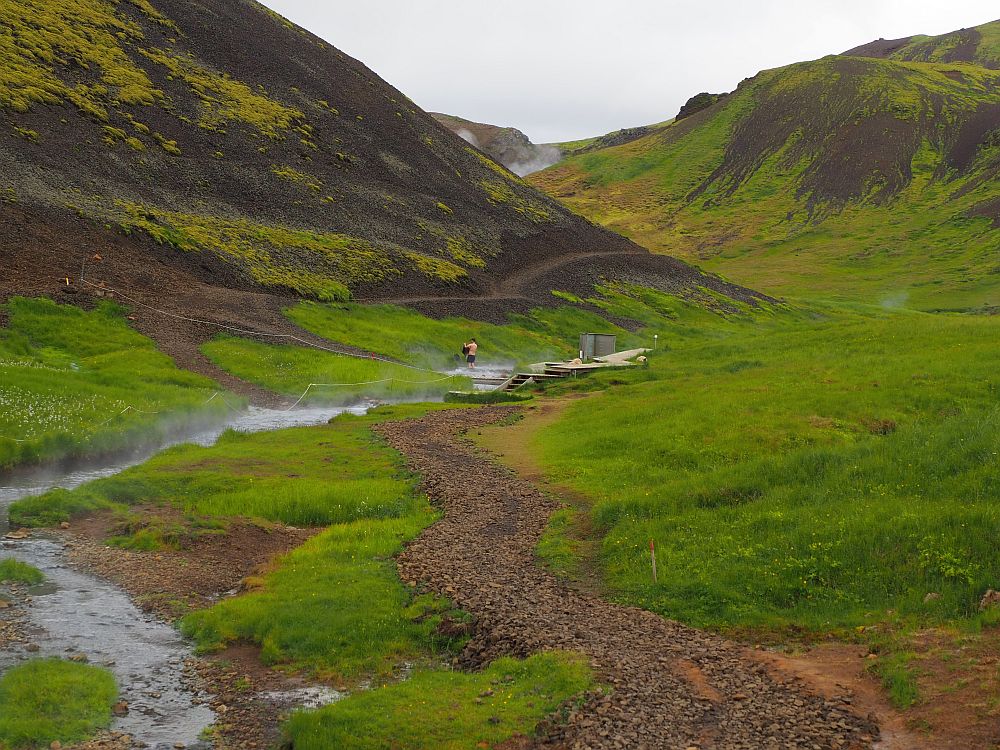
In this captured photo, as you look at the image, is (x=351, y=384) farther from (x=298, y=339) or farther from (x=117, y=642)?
(x=117, y=642)

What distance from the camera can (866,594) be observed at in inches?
563

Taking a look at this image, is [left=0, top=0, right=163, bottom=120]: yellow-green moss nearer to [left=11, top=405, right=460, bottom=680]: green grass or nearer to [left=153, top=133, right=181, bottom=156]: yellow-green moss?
[left=153, top=133, right=181, bottom=156]: yellow-green moss

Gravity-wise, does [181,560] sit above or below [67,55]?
below

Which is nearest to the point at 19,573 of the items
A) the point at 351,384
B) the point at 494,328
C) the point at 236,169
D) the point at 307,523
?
the point at 307,523

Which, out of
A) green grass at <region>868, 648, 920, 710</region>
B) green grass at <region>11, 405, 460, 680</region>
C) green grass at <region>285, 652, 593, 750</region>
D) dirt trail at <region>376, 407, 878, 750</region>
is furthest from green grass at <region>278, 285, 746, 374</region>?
green grass at <region>868, 648, 920, 710</region>

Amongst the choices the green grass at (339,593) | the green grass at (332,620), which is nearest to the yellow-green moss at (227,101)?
the green grass at (339,593)

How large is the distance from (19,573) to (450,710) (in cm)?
1001

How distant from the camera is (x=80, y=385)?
32.7m

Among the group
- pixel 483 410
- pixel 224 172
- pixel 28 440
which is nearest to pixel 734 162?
pixel 224 172

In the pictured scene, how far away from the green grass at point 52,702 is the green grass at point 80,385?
45.7 feet

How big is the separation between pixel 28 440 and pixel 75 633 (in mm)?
13300

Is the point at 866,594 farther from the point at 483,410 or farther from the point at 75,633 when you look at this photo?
the point at 483,410

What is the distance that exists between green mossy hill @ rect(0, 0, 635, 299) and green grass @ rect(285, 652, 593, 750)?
141ft

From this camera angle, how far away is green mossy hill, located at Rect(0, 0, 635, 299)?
59594 mm
